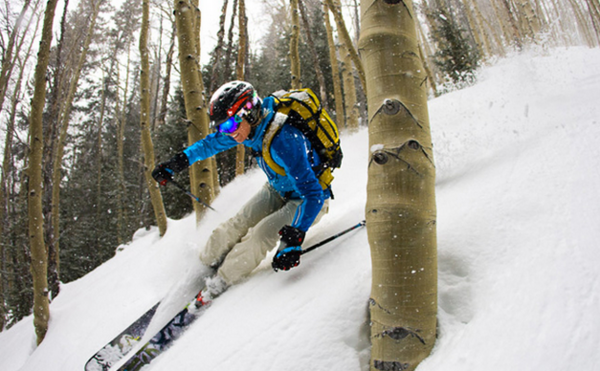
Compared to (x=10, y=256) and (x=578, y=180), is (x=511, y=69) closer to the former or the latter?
(x=578, y=180)

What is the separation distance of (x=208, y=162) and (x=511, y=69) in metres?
4.99

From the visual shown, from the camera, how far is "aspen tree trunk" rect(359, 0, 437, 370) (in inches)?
52.9

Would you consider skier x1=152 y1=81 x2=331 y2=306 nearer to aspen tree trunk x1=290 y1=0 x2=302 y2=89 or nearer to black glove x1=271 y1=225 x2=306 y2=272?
black glove x1=271 y1=225 x2=306 y2=272

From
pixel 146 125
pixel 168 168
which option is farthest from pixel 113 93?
pixel 168 168

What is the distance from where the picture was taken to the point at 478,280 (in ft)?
5.22

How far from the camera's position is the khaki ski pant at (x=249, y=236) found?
275 centimetres

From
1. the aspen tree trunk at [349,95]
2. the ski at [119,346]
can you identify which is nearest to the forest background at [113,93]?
the aspen tree trunk at [349,95]

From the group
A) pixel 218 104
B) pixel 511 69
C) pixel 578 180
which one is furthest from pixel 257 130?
pixel 511 69

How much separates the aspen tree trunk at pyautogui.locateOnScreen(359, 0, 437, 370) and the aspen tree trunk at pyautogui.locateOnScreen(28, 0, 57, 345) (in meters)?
4.90

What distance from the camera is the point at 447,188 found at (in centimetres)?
268

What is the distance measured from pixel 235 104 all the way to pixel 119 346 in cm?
246

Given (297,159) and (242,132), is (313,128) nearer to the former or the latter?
(297,159)

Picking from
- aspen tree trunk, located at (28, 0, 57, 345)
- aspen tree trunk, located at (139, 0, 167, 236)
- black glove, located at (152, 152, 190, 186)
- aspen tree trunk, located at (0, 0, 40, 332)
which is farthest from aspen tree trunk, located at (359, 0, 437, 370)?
aspen tree trunk, located at (0, 0, 40, 332)

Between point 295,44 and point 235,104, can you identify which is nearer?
point 235,104
